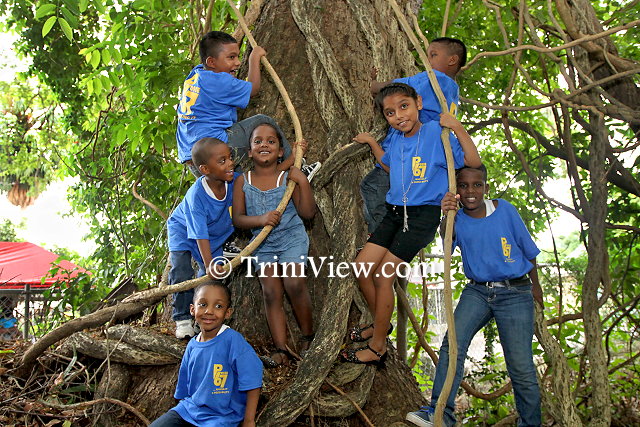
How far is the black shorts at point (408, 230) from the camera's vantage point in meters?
2.26

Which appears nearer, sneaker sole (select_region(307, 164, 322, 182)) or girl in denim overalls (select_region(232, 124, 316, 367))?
girl in denim overalls (select_region(232, 124, 316, 367))

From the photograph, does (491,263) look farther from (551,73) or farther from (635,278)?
(551,73)

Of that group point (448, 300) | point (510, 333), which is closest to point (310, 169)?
point (448, 300)

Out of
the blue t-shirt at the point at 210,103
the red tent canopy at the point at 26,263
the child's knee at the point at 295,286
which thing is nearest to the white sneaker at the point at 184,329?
the child's knee at the point at 295,286

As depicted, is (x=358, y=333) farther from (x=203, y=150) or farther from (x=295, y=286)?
(x=203, y=150)

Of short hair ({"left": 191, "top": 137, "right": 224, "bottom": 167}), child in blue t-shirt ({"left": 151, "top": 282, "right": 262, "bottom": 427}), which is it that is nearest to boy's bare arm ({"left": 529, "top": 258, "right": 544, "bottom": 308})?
child in blue t-shirt ({"left": 151, "top": 282, "right": 262, "bottom": 427})

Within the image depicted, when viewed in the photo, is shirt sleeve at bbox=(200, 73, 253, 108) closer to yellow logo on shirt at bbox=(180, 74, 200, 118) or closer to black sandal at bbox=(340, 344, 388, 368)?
yellow logo on shirt at bbox=(180, 74, 200, 118)

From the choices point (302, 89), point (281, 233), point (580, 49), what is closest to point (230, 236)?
point (281, 233)

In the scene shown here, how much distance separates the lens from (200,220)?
236 cm

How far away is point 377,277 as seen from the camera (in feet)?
7.41

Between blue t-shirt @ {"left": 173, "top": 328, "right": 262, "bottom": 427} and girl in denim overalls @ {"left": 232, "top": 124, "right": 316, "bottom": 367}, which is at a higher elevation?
girl in denim overalls @ {"left": 232, "top": 124, "right": 316, "bottom": 367}

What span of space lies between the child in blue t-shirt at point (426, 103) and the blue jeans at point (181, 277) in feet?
2.54

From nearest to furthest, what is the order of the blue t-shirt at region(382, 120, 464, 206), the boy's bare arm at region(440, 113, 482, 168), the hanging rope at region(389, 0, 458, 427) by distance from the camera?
1. the hanging rope at region(389, 0, 458, 427)
2. the boy's bare arm at region(440, 113, 482, 168)
3. the blue t-shirt at region(382, 120, 464, 206)

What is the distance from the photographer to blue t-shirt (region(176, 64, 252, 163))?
101 inches
